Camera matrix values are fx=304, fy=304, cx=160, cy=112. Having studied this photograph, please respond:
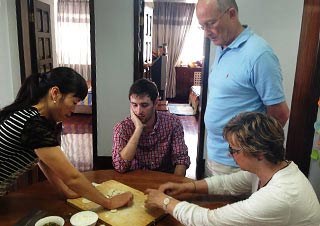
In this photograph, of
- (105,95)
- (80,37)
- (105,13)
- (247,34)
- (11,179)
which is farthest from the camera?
(80,37)

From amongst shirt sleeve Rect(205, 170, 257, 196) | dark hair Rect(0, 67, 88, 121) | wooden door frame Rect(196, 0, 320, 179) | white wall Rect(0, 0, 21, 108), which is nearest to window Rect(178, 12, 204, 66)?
white wall Rect(0, 0, 21, 108)

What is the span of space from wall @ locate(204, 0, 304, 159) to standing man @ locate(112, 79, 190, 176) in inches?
62.5

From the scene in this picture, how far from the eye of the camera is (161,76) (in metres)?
5.99

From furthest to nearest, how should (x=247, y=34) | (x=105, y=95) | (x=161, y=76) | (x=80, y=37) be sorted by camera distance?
1. (x=80, y=37)
2. (x=161, y=76)
3. (x=105, y=95)
4. (x=247, y=34)

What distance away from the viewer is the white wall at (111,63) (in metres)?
3.18

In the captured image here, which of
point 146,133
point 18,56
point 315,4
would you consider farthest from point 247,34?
point 18,56

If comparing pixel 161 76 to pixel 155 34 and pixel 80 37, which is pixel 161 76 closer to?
pixel 155 34

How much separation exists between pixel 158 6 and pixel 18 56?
463 centimetres

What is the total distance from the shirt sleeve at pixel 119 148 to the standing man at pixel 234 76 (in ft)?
1.53

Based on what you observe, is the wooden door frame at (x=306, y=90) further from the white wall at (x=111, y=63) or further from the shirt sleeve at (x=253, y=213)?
the white wall at (x=111, y=63)

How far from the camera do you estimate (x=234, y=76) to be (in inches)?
56.2

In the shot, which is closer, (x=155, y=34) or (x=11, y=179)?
(x=11, y=179)

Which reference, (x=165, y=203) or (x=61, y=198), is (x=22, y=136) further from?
(x=165, y=203)

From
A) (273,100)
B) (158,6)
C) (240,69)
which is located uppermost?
(158,6)
